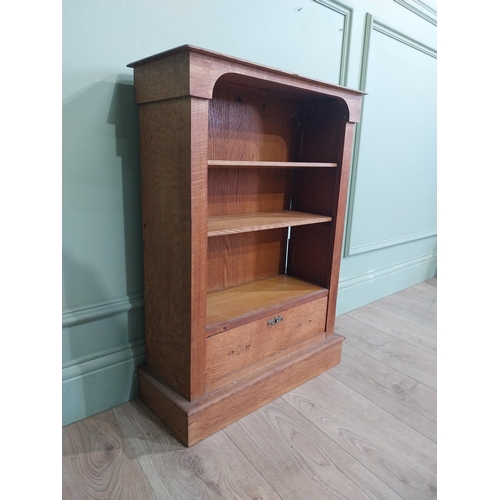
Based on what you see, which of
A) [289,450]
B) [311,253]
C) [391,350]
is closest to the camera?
[289,450]

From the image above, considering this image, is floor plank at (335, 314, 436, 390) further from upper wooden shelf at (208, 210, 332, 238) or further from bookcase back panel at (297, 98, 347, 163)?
bookcase back panel at (297, 98, 347, 163)

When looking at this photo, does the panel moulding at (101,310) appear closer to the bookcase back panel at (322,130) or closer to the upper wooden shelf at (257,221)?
the upper wooden shelf at (257,221)

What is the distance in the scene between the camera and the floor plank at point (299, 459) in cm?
113

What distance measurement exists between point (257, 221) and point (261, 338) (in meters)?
0.45

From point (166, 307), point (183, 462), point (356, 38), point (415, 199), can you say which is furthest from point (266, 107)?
point (415, 199)

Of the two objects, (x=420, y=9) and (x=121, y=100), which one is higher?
(x=420, y=9)

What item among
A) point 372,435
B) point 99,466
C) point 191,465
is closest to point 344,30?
point 372,435

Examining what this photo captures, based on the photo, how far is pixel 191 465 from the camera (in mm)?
1193

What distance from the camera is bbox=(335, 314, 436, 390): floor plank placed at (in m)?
1.78

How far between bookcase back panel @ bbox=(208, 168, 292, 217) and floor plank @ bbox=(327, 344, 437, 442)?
818 mm

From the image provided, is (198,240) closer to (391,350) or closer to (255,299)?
(255,299)

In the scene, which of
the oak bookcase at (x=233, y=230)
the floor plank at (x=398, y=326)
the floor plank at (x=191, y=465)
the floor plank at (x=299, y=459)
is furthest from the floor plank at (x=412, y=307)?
the floor plank at (x=191, y=465)

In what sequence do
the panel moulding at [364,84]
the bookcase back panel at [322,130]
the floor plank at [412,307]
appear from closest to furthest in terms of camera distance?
the bookcase back panel at [322,130]
the panel moulding at [364,84]
the floor plank at [412,307]

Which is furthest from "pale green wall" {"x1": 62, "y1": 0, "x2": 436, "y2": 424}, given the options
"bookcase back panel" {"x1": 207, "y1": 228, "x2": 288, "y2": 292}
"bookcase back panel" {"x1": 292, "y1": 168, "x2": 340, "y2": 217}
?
"bookcase back panel" {"x1": 292, "y1": 168, "x2": 340, "y2": 217}
